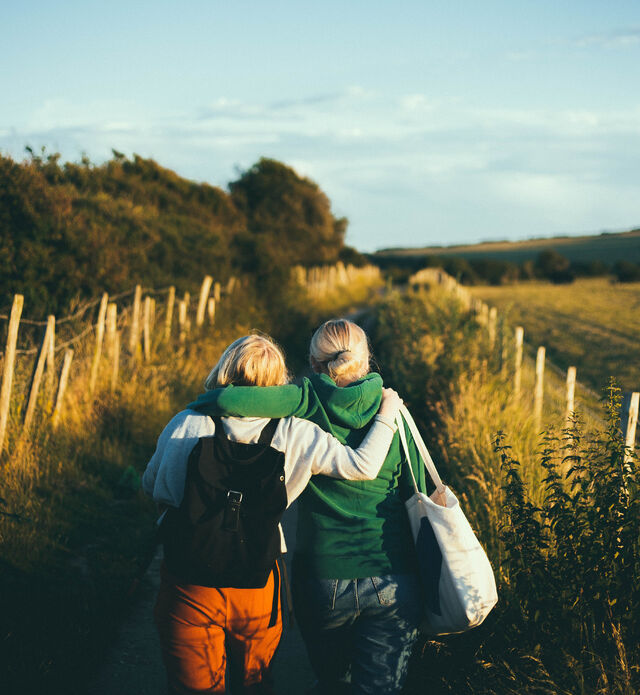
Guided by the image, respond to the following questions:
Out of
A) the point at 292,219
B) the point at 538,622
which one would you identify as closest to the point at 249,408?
the point at 538,622

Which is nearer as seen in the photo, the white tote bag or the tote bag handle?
the white tote bag

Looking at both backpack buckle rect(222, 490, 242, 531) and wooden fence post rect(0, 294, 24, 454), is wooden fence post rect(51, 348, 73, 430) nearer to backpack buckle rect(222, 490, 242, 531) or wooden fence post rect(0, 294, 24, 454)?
wooden fence post rect(0, 294, 24, 454)

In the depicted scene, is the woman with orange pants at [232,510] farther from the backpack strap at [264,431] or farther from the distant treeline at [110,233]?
the distant treeline at [110,233]

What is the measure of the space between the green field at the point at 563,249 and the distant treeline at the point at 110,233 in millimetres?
51654

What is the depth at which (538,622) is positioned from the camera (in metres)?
3.39

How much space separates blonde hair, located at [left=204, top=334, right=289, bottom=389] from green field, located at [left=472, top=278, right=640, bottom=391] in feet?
19.5

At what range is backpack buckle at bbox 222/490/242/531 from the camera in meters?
2.48

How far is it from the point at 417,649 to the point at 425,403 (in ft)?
18.7

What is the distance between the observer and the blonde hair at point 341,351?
282 centimetres

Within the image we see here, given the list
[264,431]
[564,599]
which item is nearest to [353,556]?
[264,431]

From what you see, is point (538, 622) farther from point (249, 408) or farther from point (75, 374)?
point (75, 374)

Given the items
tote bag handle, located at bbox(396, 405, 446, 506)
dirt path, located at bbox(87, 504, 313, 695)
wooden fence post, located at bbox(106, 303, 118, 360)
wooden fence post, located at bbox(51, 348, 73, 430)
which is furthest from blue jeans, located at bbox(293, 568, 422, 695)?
wooden fence post, located at bbox(106, 303, 118, 360)

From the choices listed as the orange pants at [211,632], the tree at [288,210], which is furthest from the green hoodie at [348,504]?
the tree at [288,210]

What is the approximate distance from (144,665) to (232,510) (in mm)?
2115
